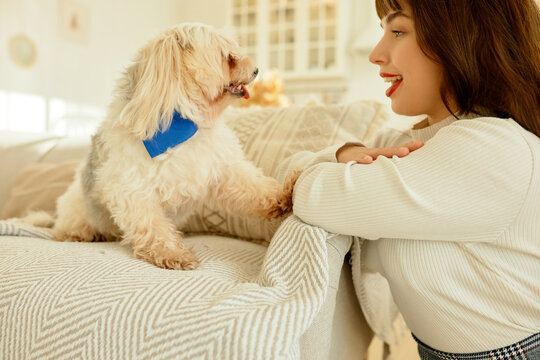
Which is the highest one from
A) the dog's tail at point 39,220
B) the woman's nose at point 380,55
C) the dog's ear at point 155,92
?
the woman's nose at point 380,55

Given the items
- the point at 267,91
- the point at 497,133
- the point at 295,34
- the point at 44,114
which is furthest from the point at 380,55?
the point at 295,34

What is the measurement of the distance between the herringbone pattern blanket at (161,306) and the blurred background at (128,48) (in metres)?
2.38

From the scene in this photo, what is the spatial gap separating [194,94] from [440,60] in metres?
0.59

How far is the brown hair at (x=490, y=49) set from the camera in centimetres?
86

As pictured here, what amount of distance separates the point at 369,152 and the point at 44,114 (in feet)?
12.1

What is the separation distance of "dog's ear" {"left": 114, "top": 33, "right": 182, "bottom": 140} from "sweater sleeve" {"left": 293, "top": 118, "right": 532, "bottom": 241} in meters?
0.48

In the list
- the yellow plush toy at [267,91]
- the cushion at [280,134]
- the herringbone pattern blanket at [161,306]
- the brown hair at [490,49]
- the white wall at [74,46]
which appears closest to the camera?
the herringbone pattern blanket at [161,306]

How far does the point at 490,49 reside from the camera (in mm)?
875

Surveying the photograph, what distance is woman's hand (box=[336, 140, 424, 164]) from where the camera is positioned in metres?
0.86

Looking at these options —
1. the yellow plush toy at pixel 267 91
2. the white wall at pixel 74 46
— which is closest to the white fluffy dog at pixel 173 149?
the yellow plush toy at pixel 267 91

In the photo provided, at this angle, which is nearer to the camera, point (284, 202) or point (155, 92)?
point (155, 92)

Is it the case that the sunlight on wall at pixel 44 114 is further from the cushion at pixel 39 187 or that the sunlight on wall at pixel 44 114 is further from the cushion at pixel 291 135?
the cushion at pixel 291 135

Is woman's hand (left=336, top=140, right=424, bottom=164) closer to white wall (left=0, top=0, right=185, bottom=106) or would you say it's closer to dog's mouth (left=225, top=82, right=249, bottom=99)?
dog's mouth (left=225, top=82, right=249, bottom=99)

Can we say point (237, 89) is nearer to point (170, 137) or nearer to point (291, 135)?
point (170, 137)
